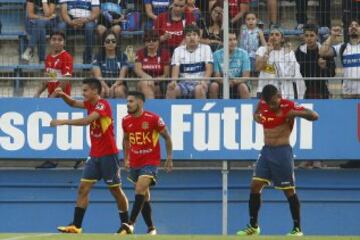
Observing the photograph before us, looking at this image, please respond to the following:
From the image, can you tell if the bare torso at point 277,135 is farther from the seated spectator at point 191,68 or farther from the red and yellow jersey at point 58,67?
the red and yellow jersey at point 58,67

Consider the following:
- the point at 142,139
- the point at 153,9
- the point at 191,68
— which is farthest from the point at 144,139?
the point at 153,9

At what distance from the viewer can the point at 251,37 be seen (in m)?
17.9

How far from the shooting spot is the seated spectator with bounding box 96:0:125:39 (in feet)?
58.4

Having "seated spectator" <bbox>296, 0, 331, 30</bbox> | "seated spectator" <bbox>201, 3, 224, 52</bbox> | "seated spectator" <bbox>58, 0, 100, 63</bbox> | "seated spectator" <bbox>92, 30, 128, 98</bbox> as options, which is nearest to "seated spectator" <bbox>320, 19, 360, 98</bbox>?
"seated spectator" <bbox>296, 0, 331, 30</bbox>

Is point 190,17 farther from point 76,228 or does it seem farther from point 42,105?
point 76,228

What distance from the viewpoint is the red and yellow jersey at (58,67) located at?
17.8 meters

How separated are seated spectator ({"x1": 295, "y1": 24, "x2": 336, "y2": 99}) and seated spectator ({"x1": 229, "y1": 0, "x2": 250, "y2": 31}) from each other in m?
1.02

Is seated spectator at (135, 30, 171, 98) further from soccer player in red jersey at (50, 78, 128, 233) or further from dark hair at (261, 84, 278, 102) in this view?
dark hair at (261, 84, 278, 102)

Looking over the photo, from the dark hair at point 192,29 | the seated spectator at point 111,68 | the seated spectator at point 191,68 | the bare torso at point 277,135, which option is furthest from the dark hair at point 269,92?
the seated spectator at point 111,68

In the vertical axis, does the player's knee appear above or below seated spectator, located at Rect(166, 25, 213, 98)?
below

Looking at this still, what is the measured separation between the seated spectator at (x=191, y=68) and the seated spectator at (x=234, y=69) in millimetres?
118

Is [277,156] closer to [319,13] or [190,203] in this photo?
[190,203]

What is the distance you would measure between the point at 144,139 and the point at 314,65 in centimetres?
341

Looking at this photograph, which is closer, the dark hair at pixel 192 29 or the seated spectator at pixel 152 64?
the dark hair at pixel 192 29
